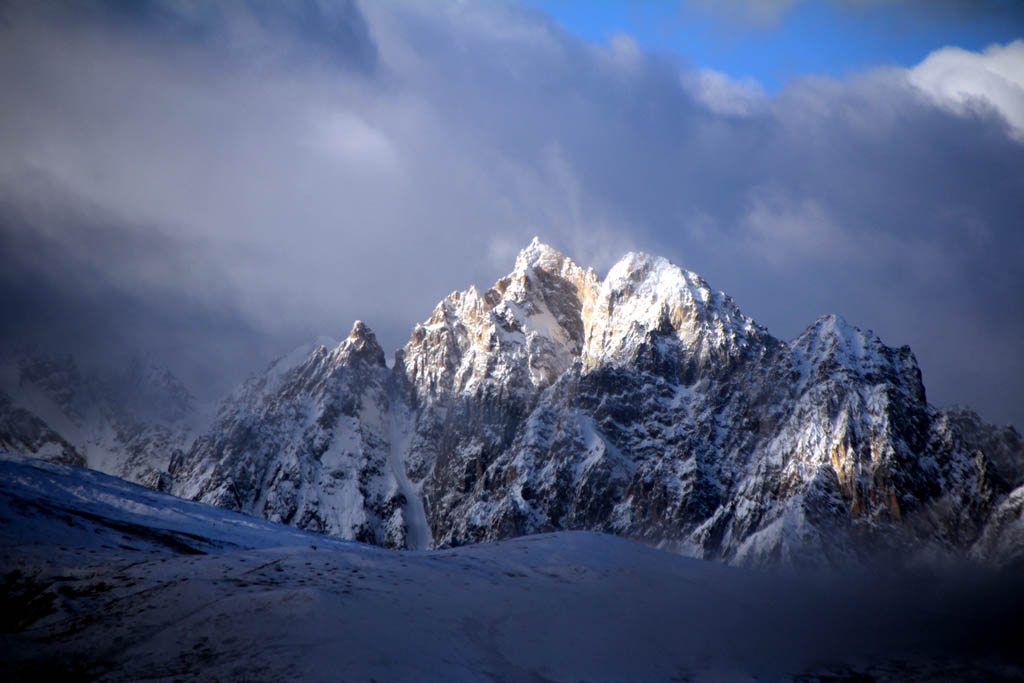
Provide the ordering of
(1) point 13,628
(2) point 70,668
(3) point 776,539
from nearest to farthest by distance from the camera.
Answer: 1. (2) point 70,668
2. (1) point 13,628
3. (3) point 776,539

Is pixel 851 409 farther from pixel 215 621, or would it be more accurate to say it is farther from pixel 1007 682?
pixel 215 621

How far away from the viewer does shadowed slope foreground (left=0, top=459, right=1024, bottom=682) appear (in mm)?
29781

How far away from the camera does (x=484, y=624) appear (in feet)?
119

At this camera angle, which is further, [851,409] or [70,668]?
[851,409]

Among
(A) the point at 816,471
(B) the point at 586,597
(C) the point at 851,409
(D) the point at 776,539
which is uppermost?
(C) the point at 851,409

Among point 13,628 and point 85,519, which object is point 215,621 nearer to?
point 13,628

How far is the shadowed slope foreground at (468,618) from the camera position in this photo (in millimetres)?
29781

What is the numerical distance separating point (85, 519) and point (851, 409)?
166 meters

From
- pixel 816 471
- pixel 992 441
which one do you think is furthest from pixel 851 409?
pixel 992 441

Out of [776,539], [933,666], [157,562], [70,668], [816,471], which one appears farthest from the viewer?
[816,471]

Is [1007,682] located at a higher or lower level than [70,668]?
higher

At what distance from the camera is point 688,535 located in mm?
173750

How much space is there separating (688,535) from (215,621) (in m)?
157

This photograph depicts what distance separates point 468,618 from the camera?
36.3 m
